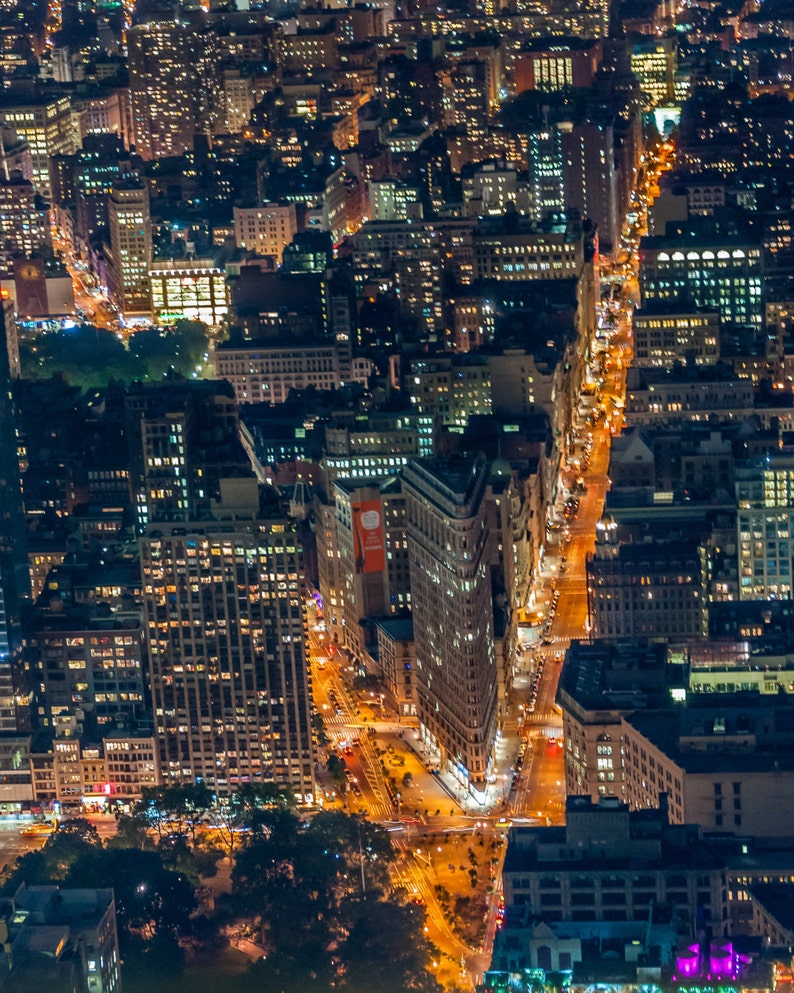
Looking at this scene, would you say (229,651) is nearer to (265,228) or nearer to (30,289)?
(30,289)

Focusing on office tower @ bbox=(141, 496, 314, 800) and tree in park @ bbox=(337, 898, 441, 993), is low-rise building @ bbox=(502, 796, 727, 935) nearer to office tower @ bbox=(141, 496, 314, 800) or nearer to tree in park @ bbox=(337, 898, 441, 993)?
tree in park @ bbox=(337, 898, 441, 993)

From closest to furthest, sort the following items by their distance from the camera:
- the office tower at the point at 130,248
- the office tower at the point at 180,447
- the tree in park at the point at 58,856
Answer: the tree in park at the point at 58,856 → the office tower at the point at 180,447 → the office tower at the point at 130,248

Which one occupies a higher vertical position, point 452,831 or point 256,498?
point 256,498

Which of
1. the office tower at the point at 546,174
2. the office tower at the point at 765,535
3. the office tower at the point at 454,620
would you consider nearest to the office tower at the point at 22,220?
the office tower at the point at 546,174

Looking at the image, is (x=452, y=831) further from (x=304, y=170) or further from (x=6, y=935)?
(x=304, y=170)

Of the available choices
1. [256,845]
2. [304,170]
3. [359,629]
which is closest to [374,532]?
[359,629]

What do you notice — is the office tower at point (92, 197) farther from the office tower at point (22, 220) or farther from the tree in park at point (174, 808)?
the tree in park at point (174, 808)

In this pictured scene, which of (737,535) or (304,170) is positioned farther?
(304,170)
